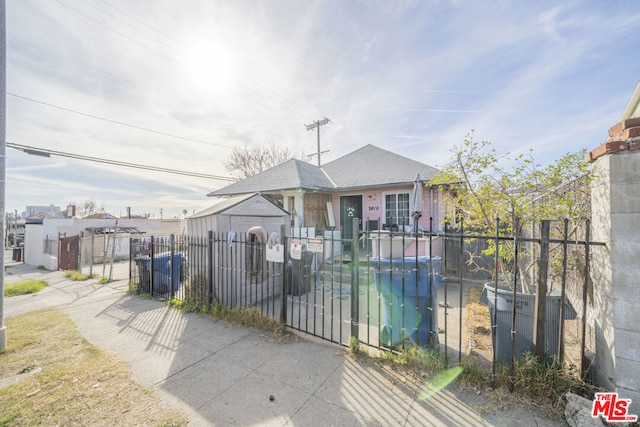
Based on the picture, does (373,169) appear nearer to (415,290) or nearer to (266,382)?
(415,290)

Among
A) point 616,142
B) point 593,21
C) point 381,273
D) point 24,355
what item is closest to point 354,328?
point 381,273

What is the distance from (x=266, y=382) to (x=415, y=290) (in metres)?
2.23

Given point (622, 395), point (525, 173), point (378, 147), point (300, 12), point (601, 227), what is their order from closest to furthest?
point (622, 395), point (601, 227), point (525, 173), point (300, 12), point (378, 147)

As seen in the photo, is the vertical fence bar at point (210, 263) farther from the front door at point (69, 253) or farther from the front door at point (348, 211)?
the front door at point (69, 253)

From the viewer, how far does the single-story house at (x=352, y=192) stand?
10.2 m

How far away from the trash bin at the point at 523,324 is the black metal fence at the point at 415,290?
0.03ft

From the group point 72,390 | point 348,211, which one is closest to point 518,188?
point 72,390

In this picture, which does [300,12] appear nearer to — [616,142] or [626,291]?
[616,142]

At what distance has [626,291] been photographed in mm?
2168

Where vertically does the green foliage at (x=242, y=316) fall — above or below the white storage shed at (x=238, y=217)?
below

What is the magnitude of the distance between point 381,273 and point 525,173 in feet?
7.98

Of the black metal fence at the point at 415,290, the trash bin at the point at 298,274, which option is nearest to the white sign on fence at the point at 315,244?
the black metal fence at the point at 415,290

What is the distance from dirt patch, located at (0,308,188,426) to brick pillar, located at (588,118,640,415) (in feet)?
13.2

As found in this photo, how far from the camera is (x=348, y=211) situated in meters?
11.9
